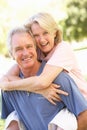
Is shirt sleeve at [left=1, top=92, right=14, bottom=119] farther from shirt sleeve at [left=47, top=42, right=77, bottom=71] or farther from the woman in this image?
shirt sleeve at [left=47, top=42, right=77, bottom=71]

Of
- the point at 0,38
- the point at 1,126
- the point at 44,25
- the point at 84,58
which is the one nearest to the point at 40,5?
the point at 0,38

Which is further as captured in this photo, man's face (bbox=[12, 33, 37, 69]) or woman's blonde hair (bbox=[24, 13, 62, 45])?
woman's blonde hair (bbox=[24, 13, 62, 45])

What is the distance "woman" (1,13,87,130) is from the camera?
3.08 meters

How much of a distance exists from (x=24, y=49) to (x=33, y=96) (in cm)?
33

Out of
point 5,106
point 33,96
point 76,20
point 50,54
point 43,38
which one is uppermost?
point 43,38

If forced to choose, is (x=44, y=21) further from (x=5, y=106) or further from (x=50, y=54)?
(x=5, y=106)

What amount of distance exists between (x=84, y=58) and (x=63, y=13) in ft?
19.5

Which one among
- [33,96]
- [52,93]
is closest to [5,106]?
[33,96]

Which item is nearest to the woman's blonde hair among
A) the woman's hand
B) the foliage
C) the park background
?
the woman's hand

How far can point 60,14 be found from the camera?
683 inches

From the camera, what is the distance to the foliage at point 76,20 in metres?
17.5

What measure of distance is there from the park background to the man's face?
11.9 meters

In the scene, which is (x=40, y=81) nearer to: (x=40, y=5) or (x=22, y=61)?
(x=22, y=61)

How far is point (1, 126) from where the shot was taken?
5.21 meters
